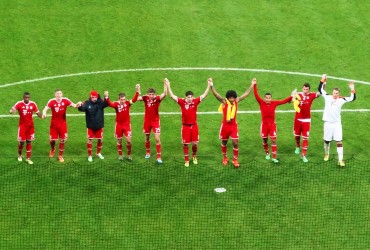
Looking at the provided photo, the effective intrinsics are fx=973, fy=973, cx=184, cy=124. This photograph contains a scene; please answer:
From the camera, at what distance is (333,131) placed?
99.9 feet

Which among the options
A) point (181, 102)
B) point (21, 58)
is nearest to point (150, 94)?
point (181, 102)

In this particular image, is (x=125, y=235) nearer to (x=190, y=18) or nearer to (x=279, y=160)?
(x=279, y=160)

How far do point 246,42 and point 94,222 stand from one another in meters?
13.9

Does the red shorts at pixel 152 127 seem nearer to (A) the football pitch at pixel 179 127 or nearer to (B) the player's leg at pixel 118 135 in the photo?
(B) the player's leg at pixel 118 135

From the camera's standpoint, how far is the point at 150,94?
30.3m

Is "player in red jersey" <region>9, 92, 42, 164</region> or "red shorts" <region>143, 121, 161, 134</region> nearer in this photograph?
"player in red jersey" <region>9, 92, 42, 164</region>

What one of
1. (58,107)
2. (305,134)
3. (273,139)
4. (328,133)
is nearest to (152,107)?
(58,107)

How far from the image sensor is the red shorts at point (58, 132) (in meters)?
30.5

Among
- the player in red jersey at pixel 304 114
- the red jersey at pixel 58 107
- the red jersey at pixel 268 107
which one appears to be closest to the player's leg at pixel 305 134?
the player in red jersey at pixel 304 114

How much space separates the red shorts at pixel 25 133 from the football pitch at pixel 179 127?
84cm

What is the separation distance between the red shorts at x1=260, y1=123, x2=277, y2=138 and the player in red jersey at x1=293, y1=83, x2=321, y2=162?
2.69 feet

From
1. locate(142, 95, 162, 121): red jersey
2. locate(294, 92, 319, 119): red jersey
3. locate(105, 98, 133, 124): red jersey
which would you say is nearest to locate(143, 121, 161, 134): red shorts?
locate(142, 95, 162, 121): red jersey

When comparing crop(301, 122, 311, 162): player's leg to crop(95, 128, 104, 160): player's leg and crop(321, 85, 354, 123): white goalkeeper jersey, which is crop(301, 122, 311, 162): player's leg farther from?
crop(95, 128, 104, 160): player's leg

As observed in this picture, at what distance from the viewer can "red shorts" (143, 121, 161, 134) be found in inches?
1202
